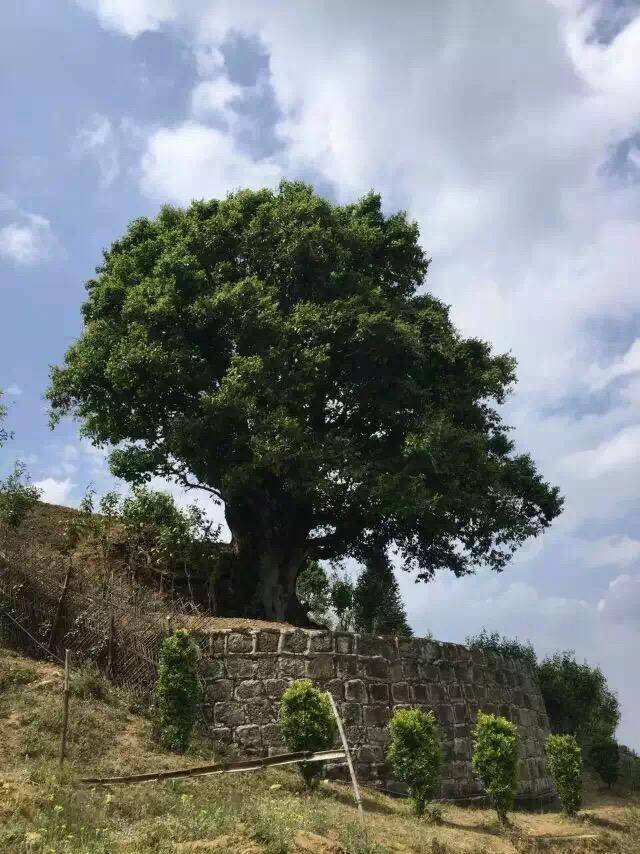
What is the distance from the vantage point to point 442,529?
24.8 metres

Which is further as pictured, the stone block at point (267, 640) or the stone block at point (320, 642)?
the stone block at point (320, 642)

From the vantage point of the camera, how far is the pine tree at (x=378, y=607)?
30.8 metres

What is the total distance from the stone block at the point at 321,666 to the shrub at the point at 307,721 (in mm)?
2219

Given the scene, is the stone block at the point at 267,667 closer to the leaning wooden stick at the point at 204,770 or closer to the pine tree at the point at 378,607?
the leaning wooden stick at the point at 204,770

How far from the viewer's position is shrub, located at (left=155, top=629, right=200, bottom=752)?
1470 centimetres

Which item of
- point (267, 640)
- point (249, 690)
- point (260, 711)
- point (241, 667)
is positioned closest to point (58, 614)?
point (241, 667)

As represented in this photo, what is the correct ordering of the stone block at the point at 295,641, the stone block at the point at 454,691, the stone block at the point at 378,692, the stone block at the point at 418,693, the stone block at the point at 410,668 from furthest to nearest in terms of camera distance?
A: 1. the stone block at the point at 454,691
2. the stone block at the point at 410,668
3. the stone block at the point at 418,693
4. the stone block at the point at 378,692
5. the stone block at the point at 295,641

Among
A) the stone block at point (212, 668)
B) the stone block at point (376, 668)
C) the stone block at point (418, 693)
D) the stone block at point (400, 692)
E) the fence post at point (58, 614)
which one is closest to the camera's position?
the stone block at point (212, 668)

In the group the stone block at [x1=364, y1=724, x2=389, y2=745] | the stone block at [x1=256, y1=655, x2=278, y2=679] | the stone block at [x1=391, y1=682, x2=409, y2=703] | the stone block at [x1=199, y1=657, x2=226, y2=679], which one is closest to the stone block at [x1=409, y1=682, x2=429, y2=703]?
the stone block at [x1=391, y1=682, x2=409, y2=703]

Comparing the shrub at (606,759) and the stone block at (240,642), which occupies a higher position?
the stone block at (240,642)

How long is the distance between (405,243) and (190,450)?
35.2 feet

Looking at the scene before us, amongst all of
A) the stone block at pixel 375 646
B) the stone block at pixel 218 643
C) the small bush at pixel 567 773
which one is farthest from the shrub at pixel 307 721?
the small bush at pixel 567 773

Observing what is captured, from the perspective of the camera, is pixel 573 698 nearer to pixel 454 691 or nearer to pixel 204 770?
pixel 454 691

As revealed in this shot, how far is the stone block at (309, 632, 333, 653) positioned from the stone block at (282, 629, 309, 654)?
0.12 m
